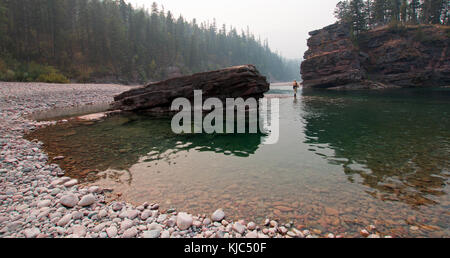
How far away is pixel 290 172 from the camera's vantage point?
27.5 ft

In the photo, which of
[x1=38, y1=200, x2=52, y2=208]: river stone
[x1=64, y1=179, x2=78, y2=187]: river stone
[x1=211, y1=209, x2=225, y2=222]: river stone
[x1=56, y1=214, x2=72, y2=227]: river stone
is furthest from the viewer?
[x1=64, y1=179, x2=78, y2=187]: river stone

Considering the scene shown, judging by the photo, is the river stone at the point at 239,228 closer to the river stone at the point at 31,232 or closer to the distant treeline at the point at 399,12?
the river stone at the point at 31,232

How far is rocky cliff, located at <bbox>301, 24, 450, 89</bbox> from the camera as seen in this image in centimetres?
6412

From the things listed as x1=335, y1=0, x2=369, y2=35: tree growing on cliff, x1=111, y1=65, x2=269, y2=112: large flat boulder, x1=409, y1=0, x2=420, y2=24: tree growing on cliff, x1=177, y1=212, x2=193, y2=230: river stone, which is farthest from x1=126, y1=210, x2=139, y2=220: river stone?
x1=409, y1=0, x2=420, y2=24: tree growing on cliff

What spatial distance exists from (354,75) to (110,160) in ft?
246

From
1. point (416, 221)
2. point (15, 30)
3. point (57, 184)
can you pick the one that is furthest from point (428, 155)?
point (15, 30)

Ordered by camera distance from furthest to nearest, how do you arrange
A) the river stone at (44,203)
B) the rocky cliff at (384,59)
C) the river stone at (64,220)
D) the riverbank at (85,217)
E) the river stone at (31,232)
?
the rocky cliff at (384,59) < the river stone at (44,203) < the river stone at (64,220) < the riverbank at (85,217) < the river stone at (31,232)

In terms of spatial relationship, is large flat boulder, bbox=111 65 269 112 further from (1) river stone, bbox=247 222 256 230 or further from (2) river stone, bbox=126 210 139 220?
(1) river stone, bbox=247 222 256 230

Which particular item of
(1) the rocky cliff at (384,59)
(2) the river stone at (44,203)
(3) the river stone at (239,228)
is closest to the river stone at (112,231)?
(2) the river stone at (44,203)

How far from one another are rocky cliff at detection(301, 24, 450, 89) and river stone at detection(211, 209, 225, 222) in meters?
73.6

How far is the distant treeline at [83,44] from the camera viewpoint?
179 feet

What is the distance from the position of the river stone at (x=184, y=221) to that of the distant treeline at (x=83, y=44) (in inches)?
2165

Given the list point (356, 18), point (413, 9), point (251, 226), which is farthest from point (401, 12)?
point (251, 226)

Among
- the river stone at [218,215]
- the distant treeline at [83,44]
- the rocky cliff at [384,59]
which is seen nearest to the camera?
the river stone at [218,215]
